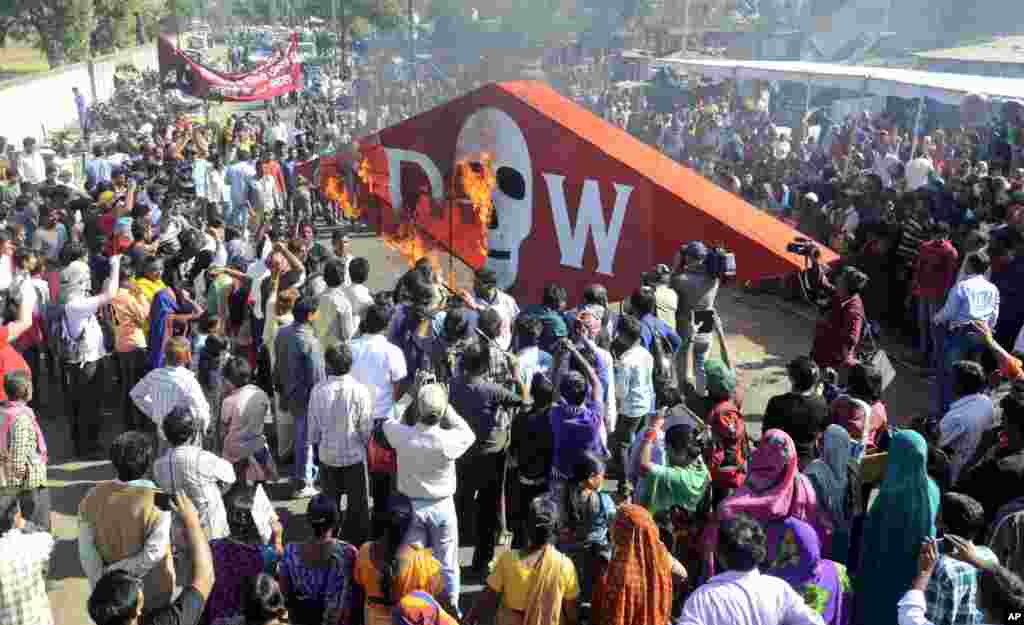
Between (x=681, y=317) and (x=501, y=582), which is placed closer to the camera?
(x=501, y=582)

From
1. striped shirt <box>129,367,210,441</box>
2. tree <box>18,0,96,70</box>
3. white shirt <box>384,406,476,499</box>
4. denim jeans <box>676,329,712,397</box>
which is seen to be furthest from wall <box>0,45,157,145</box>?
white shirt <box>384,406,476,499</box>

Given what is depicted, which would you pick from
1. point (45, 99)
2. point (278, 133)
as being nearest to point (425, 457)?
point (278, 133)

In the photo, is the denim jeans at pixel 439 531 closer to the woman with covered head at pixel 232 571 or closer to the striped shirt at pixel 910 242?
the woman with covered head at pixel 232 571

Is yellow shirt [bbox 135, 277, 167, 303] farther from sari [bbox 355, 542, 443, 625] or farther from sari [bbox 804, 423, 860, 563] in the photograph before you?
sari [bbox 804, 423, 860, 563]

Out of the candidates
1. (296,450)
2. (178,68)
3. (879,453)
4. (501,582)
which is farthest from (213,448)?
(178,68)

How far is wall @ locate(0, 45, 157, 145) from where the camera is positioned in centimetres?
2577

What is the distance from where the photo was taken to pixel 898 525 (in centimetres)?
400

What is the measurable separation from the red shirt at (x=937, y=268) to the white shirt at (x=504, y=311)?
4009 mm

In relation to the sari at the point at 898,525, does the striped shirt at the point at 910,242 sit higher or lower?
lower

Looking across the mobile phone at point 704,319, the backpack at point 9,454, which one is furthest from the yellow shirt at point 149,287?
the mobile phone at point 704,319

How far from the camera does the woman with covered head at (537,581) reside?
3.81 metres

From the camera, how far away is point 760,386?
898 cm

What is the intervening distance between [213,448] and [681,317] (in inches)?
140

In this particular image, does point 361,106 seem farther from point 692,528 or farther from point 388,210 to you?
point 692,528
